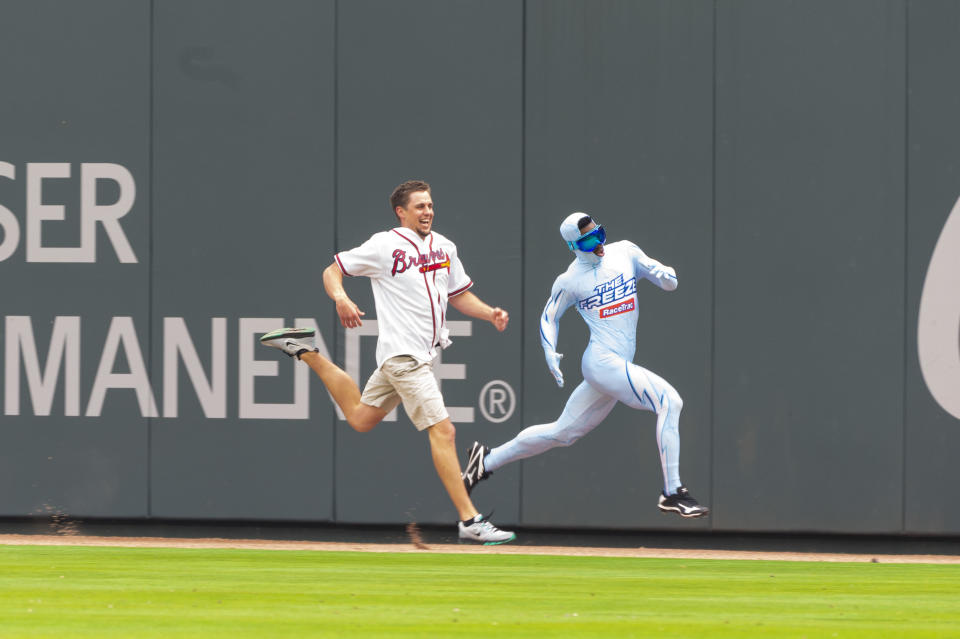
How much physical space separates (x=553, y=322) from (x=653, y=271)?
77 cm

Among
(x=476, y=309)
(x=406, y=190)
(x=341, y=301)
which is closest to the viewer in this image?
(x=341, y=301)

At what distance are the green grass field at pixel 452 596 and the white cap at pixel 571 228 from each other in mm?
2191

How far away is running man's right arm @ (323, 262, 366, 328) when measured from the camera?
7090mm

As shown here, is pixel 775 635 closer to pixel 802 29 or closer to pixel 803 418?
pixel 803 418

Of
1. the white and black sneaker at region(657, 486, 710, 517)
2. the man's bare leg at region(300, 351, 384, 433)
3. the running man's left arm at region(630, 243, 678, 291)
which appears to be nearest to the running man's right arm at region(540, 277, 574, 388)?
the running man's left arm at region(630, 243, 678, 291)

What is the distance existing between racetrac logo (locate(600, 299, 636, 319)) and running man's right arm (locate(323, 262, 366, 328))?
1.87m

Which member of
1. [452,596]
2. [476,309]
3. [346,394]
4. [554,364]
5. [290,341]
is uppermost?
[476,309]

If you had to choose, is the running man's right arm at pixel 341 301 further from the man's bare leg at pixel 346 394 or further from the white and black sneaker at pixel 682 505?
the white and black sneaker at pixel 682 505

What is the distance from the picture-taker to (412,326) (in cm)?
769

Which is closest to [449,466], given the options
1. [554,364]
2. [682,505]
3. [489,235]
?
[554,364]

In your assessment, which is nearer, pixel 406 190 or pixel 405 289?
pixel 405 289

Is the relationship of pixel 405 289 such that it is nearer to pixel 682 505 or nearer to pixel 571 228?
pixel 571 228

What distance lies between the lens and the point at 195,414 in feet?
30.2

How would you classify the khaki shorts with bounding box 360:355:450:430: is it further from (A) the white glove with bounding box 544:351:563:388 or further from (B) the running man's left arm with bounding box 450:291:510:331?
(A) the white glove with bounding box 544:351:563:388
